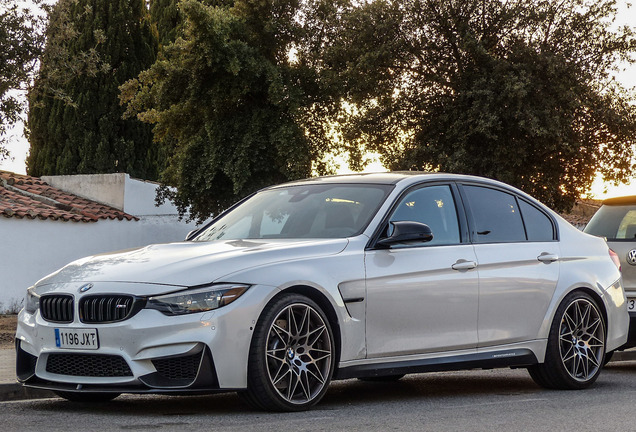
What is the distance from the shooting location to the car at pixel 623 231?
10695 millimetres

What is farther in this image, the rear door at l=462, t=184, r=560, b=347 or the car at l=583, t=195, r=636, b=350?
the car at l=583, t=195, r=636, b=350

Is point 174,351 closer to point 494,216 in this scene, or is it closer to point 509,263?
point 509,263

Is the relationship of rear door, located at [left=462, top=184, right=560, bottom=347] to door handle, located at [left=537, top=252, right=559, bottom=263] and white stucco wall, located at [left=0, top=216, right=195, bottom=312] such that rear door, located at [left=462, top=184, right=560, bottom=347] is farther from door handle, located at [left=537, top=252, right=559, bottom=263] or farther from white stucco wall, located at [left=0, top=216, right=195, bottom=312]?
white stucco wall, located at [left=0, top=216, right=195, bottom=312]

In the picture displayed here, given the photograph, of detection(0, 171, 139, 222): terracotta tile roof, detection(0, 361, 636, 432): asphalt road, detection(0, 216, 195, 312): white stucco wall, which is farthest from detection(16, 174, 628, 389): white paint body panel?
detection(0, 171, 139, 222): terracotta tile roof

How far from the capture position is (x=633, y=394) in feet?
28.0

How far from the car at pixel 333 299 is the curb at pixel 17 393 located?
681 millimetres

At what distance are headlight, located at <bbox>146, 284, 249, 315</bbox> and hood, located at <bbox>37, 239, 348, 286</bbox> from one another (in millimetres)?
67

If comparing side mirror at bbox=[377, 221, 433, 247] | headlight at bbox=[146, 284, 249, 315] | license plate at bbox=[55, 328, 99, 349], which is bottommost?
license plate at bbox=[55, 328, 99, 349]

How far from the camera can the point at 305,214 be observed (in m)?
7.85

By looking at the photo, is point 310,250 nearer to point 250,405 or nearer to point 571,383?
point 250,405

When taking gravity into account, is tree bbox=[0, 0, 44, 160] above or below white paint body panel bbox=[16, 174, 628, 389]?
above

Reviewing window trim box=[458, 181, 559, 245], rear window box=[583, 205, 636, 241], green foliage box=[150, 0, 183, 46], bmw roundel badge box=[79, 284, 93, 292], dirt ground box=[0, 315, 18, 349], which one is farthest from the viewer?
green foliage box=[150, 0, 183, 46]

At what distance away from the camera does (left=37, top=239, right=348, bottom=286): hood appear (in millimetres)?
6531

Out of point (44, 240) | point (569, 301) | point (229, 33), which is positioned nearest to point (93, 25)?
point (229, 33)
